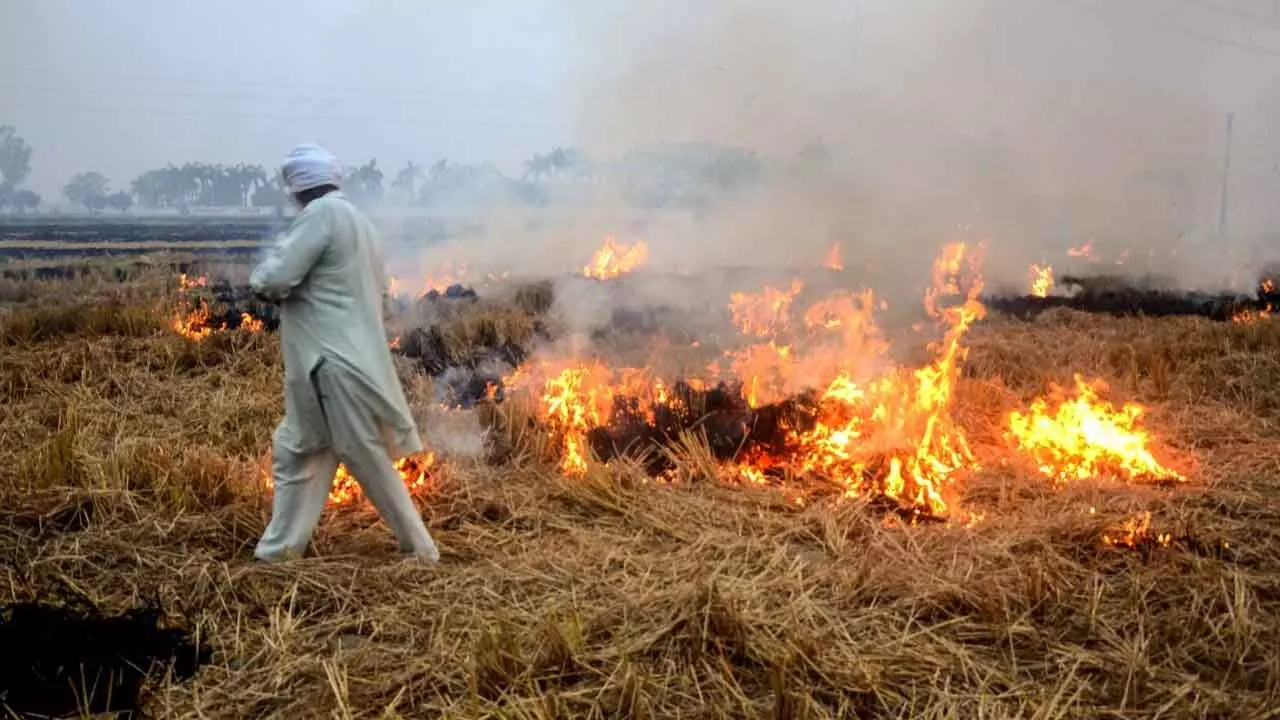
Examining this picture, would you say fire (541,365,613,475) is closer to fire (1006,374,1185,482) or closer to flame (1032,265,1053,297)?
fire (1006,374,1185,482)

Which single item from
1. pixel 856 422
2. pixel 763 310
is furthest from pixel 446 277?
pixel 856 422

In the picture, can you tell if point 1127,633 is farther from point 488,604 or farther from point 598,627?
point 488,604

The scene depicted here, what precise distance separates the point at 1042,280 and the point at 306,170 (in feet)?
47.4

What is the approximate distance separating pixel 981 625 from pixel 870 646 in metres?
0.51

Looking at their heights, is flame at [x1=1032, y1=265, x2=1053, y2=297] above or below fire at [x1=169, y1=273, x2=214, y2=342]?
below

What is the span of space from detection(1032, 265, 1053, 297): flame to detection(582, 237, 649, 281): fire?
23.1ft

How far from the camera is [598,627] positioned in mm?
3449

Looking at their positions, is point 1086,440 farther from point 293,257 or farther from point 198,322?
point 198,322

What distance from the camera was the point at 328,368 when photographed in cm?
394

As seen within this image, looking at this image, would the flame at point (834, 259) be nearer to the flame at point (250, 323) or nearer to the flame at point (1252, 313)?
the flame at point (1252, 313)

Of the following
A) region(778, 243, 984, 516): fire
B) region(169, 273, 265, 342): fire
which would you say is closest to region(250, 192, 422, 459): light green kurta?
region(778, 243, 984, 516): fire

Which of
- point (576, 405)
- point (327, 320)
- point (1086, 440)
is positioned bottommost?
point (1086, 440)

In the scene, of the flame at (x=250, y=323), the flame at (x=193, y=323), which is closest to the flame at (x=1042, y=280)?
the flame at (x=250, y=323)

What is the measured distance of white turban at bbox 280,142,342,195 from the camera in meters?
4.05
